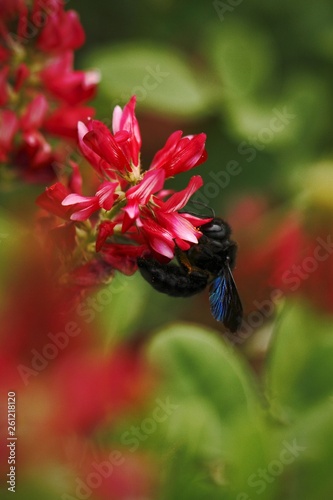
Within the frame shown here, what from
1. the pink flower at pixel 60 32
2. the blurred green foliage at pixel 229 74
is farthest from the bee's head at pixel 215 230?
the blurred green foliage at pixel 229 74

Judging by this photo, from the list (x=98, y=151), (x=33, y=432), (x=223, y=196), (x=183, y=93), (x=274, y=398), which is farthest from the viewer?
(x=223, y=196)

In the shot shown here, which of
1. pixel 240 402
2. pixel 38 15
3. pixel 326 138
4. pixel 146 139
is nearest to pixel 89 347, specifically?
pixel 240 402

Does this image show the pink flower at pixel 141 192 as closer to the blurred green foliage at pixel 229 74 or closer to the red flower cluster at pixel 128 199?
the red flower cluster at pixel 128 199

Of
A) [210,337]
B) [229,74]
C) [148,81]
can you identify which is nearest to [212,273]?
[210,337]

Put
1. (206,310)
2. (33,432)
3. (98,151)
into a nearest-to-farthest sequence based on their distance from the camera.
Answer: (98,151) < (33,432) < (206,310)

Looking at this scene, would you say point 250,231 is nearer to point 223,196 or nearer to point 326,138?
point 223,196

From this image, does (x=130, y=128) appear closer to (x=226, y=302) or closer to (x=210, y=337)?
(x=226, y=302)
